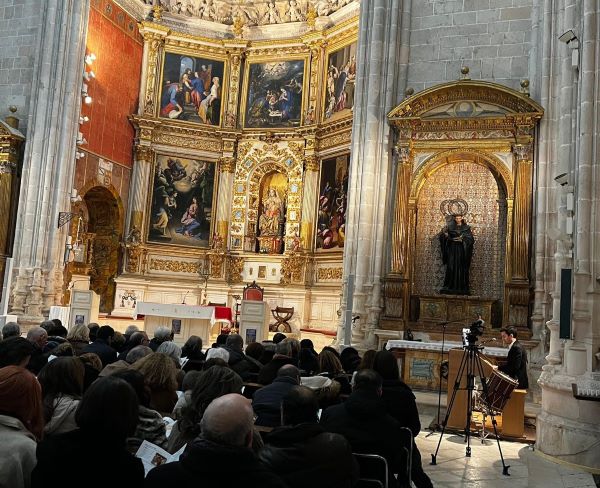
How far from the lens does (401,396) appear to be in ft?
17.0

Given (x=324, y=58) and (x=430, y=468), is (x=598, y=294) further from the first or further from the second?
(x=324, y=58)

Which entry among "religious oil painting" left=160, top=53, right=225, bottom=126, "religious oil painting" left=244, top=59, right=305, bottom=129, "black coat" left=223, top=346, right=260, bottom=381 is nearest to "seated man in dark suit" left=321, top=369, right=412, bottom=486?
"black coat" left=223, top=346, right=260, bottom=381

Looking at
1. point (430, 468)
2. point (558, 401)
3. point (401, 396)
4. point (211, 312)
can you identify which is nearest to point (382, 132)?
point (211, 312)

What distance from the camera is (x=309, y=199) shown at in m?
20.8

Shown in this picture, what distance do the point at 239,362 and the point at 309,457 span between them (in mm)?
3930

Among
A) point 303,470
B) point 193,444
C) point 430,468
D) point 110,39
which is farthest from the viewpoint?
point 110,39

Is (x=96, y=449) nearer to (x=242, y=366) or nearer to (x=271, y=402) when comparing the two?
(x=271, y=402)

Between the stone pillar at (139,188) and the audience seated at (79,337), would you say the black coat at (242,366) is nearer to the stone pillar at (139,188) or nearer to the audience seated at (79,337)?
the audience seated at (79,337)

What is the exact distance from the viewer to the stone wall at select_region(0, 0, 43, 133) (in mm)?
18016

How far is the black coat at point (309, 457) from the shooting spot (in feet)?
10.2

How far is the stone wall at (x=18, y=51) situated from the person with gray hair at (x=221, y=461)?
1718 cm

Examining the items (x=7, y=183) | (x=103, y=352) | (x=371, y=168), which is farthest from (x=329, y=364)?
(x=7, y=183)

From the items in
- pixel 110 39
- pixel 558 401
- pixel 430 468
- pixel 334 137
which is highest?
pixel 110 39

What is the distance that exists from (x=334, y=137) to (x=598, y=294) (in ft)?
44.0
